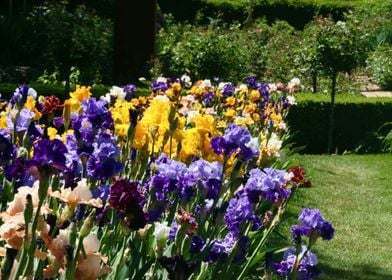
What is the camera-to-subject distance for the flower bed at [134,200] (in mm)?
1794

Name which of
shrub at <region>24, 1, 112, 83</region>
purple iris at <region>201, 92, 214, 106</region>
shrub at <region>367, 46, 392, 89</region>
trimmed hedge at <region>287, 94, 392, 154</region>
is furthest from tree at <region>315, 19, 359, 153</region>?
shrub at <region>367, 46, 392, 89</region>

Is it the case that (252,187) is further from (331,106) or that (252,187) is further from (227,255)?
(331,106)

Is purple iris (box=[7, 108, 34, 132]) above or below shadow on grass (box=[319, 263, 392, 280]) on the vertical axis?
above

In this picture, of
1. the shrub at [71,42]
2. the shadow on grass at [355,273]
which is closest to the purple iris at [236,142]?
the shadow on grass at [355,273]

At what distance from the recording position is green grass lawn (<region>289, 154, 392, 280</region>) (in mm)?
5918

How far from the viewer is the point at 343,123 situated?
471 inches

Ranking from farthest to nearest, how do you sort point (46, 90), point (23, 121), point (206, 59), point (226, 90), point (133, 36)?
point (133, 36) → point (206, 59) → point (46, 90) → point (226, 90) → point (23, 121)

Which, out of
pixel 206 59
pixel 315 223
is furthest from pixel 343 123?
pixel 315 223

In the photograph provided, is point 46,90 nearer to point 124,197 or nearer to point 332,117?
point 332,117

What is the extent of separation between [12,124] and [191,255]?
1.04 m

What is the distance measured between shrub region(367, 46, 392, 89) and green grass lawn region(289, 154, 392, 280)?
588 centimetres

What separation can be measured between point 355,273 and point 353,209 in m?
2.13

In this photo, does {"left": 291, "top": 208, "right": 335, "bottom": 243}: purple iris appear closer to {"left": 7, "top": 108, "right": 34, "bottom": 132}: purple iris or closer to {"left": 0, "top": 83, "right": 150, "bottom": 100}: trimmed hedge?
{"left": 7, "top": 108, "right": 34, "bottom": 132}: purple iris

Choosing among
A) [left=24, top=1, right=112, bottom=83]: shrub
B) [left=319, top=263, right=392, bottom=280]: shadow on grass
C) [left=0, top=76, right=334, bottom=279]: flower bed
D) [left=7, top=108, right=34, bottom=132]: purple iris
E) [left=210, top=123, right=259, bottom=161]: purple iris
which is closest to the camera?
[left=0, top=76, right=334, bottom=279]: flower bed
